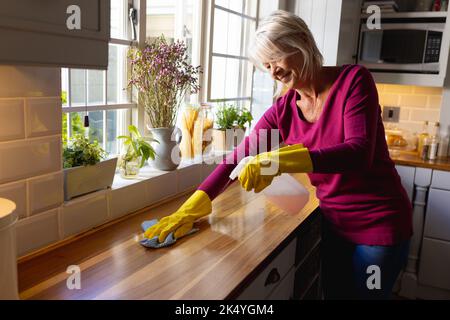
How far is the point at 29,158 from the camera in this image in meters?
1.17

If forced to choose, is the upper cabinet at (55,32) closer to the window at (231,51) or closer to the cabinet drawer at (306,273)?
the cabinet drawer at (306,273)

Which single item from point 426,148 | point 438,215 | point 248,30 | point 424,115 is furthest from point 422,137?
point 248,30

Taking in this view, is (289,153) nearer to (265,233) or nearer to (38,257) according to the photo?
(265,233)

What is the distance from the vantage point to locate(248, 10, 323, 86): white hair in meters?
1.28

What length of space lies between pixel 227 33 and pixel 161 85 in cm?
91

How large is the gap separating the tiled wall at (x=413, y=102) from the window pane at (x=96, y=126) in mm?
2214

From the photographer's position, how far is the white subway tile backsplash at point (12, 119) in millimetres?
1081

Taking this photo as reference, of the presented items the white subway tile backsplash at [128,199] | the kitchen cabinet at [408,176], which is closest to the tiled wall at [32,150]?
the white subway tile backsplash at [128,199]

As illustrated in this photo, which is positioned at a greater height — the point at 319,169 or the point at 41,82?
the point at 41,82

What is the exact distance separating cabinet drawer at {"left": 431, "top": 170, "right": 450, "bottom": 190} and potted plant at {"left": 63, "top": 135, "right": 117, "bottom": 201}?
1984 millimetres

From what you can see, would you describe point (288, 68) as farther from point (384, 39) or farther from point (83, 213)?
point (384, 39)

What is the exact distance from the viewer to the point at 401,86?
3.07 m

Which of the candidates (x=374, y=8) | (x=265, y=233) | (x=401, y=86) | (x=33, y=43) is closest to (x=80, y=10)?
(x=33, y=43)
